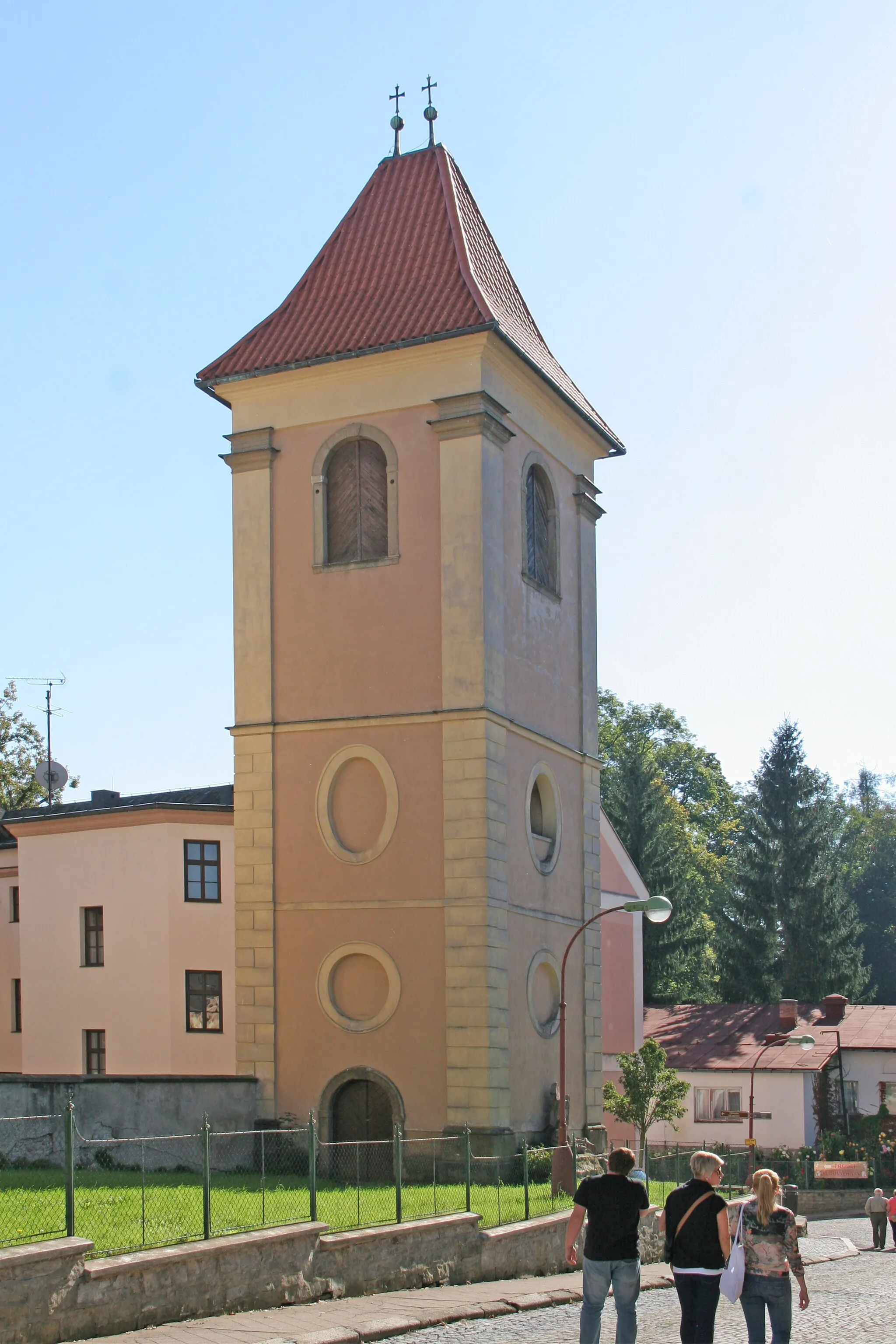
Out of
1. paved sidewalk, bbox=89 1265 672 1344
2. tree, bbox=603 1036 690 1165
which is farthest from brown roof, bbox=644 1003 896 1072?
paved sidewalk, bbox=89 1265 672 1344

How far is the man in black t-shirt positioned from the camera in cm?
1095

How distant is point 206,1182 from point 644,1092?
18470 mm

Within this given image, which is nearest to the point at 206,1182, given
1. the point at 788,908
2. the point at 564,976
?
the point at 564,976

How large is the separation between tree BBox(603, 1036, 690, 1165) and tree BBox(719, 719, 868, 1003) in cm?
2785

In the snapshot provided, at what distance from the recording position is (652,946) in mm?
58969

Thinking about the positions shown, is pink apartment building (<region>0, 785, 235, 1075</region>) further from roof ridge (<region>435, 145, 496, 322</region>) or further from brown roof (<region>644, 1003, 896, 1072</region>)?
brown roof (<region>644, 1003, 896, 1072</region>)

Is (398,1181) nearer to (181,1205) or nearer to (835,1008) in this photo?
(181,1205)

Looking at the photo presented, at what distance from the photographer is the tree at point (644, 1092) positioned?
3161cm

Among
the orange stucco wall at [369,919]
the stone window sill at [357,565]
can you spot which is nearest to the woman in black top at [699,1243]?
the orange stucco wall at [369,919]

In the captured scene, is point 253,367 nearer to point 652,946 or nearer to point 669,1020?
point 669,1020

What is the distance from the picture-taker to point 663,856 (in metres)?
59.1

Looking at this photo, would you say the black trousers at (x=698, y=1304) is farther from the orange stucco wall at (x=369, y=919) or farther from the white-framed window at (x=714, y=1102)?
the white-framed window at (x=714, y=1102)

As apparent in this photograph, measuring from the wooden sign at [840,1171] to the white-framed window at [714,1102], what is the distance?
409 cm

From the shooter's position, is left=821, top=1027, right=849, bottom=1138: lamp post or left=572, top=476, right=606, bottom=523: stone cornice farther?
left=821, top=1027, right=849, bottom=1138: lamp post
